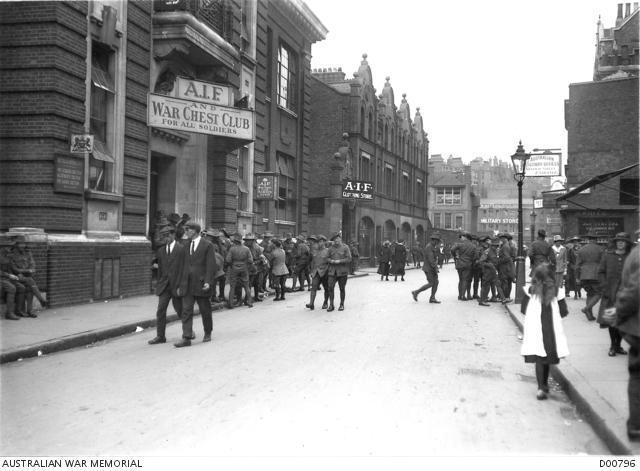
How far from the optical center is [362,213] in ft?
128

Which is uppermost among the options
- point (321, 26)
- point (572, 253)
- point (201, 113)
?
point (321, 26)

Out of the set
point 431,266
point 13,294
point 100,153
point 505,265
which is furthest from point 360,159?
point 13,294

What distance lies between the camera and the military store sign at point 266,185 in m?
21.7

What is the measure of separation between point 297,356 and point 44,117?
290 inches

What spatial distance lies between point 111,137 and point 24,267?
4.43 meters

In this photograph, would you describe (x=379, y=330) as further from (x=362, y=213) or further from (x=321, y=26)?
(x=362, y=213)

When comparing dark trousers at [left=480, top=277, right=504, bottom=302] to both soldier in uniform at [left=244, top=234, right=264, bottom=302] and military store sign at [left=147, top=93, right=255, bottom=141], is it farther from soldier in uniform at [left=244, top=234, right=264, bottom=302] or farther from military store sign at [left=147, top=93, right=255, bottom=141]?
military store sign at [left=147, top=93, right=255, bottom=141]

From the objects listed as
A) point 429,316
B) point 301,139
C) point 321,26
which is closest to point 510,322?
point 429,316

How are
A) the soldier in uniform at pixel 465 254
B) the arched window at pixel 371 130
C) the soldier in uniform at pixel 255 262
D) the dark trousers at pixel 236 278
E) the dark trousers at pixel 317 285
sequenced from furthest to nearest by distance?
the arched window at pixel 371 130 < the soldier in uniform at pixel 465 254 < the soldier in uniform at pixel 255 262 < the dark trousers at pixel 236 278 < the dark trousers at pixel 317 285

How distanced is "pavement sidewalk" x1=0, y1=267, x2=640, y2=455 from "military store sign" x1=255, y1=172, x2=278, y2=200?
8.38 meters

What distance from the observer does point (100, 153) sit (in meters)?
13.3

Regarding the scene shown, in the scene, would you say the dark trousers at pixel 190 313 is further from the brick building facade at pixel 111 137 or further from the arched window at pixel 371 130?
the arched window at pixel 371 130

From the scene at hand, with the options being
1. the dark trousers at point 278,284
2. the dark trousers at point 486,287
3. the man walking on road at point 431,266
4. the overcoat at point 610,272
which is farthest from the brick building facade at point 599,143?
the overcoat at point 610,272

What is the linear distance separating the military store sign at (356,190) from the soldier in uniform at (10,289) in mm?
25542
